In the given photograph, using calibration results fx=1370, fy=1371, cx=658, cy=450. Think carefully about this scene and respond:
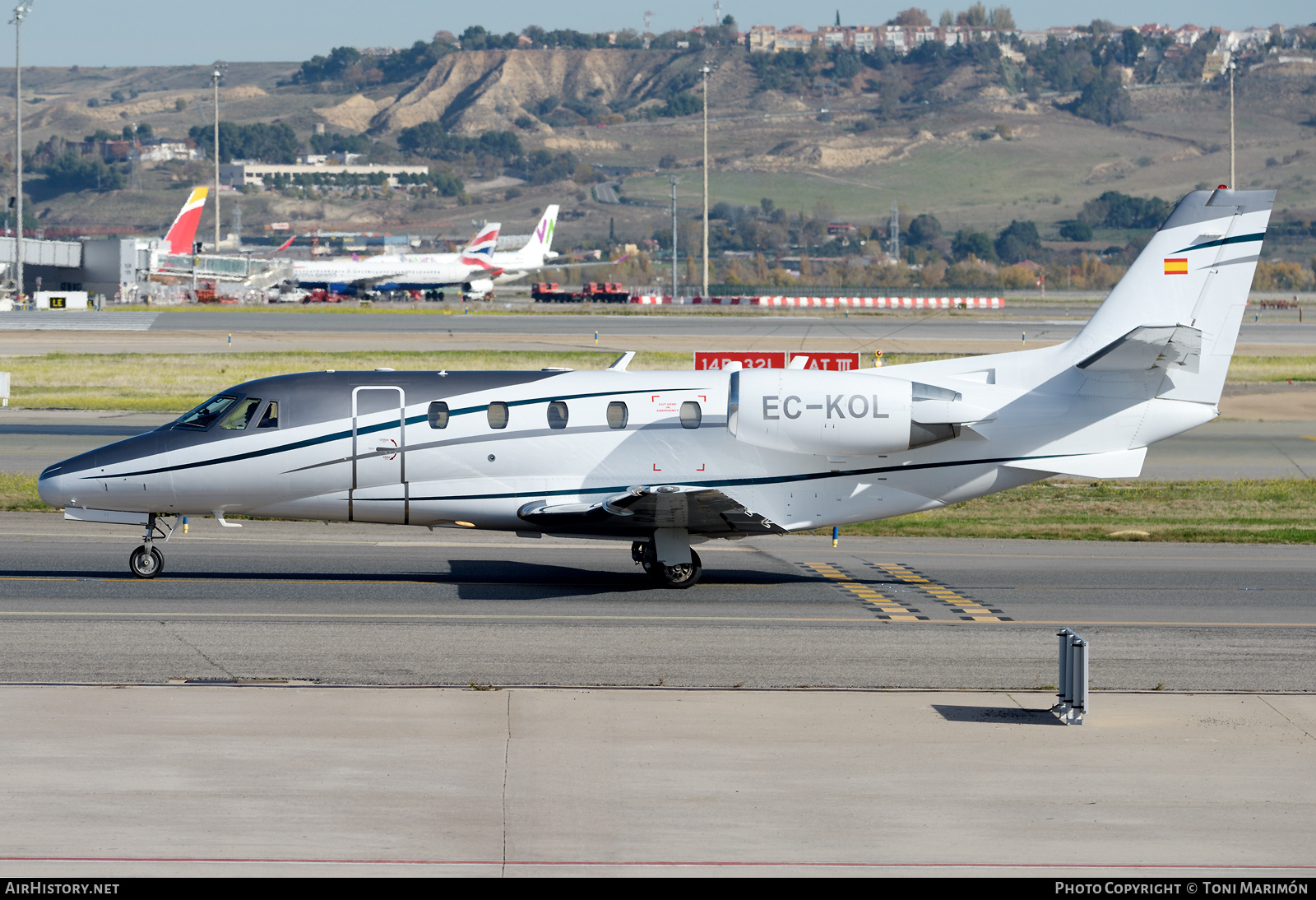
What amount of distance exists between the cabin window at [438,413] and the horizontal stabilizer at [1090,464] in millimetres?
8577

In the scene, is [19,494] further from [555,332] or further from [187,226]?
[187,226]

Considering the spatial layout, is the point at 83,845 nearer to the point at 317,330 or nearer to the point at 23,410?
the point at 23,410

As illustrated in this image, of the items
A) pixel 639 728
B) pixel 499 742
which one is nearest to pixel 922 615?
pixel 639 728

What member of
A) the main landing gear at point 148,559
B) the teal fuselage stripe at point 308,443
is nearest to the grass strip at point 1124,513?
the main landing gear at point 148,559

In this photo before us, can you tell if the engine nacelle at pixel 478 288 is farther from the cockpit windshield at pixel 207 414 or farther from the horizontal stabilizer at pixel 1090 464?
the horizontal stabilizer at pixel 1090 464

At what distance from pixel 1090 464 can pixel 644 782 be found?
39.4ft

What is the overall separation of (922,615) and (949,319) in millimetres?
75191

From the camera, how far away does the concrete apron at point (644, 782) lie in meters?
9.86

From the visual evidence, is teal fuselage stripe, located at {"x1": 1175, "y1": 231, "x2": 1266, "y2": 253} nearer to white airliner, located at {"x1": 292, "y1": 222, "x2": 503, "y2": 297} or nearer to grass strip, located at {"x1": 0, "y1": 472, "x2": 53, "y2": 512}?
grass strip, located at {"x1": 0, "y1": 472, "x2": 53, "y2": 512}

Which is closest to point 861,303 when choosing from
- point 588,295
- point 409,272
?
point 588,295

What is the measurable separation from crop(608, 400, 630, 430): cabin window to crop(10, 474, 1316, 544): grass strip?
22.7 feet

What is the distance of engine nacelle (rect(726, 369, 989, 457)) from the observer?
2031 cm

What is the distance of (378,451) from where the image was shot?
2045cm

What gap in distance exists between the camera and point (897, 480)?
69.0 ft
